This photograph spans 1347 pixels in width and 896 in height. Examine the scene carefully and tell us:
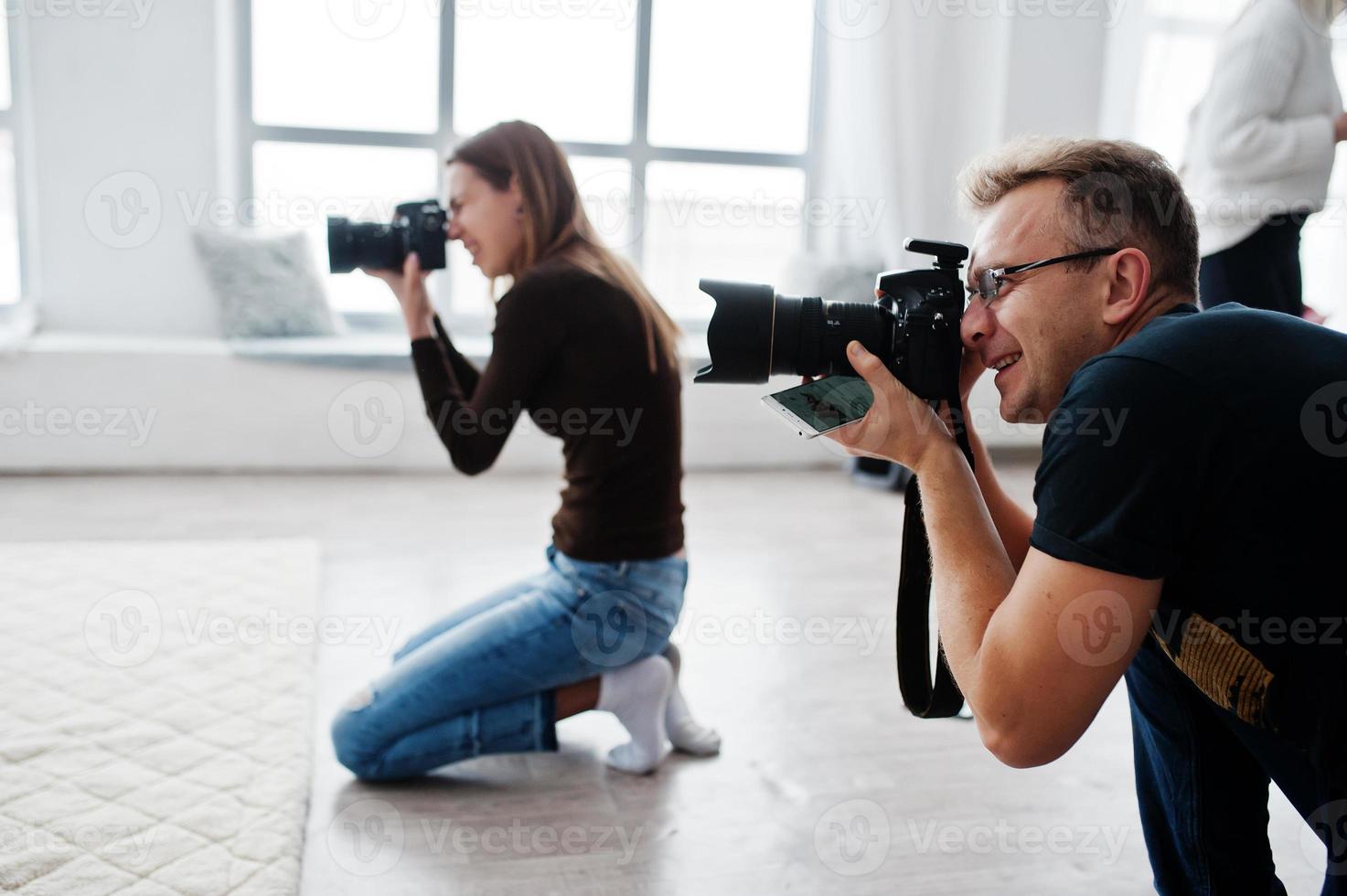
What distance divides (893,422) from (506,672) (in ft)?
2.74

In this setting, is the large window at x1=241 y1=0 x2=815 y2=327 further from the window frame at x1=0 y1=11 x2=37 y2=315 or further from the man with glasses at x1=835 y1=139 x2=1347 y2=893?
the man with glasses at x1=835 y1=139 x2=1347 y2=893

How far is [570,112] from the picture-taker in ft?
14.2

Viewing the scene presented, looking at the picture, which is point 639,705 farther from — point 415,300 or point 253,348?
point 253,348

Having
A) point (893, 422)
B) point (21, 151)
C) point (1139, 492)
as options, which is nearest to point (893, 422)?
point (893, 422)

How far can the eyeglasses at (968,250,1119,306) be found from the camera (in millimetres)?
975

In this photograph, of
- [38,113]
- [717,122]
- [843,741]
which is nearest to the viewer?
[843,741]

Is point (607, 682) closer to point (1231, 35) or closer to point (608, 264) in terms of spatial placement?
point (608, 264)

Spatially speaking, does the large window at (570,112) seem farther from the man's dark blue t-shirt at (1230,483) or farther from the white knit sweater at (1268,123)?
the man's dark blue t-shirt at (1230,483)

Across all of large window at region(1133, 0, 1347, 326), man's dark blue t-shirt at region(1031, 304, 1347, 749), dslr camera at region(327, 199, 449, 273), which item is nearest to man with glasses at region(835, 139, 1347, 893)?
man's dark blue t-shirt at region(1031, 304, 1347, 749)

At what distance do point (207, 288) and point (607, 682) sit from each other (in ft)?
9.47

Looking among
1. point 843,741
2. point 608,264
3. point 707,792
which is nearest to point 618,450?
point 608,264

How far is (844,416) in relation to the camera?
1.04m

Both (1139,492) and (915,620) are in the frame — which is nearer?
(1139,492)

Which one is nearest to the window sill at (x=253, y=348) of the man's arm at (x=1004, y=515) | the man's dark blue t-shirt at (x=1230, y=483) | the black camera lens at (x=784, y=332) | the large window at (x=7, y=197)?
the large window at (x=7, y=197)
